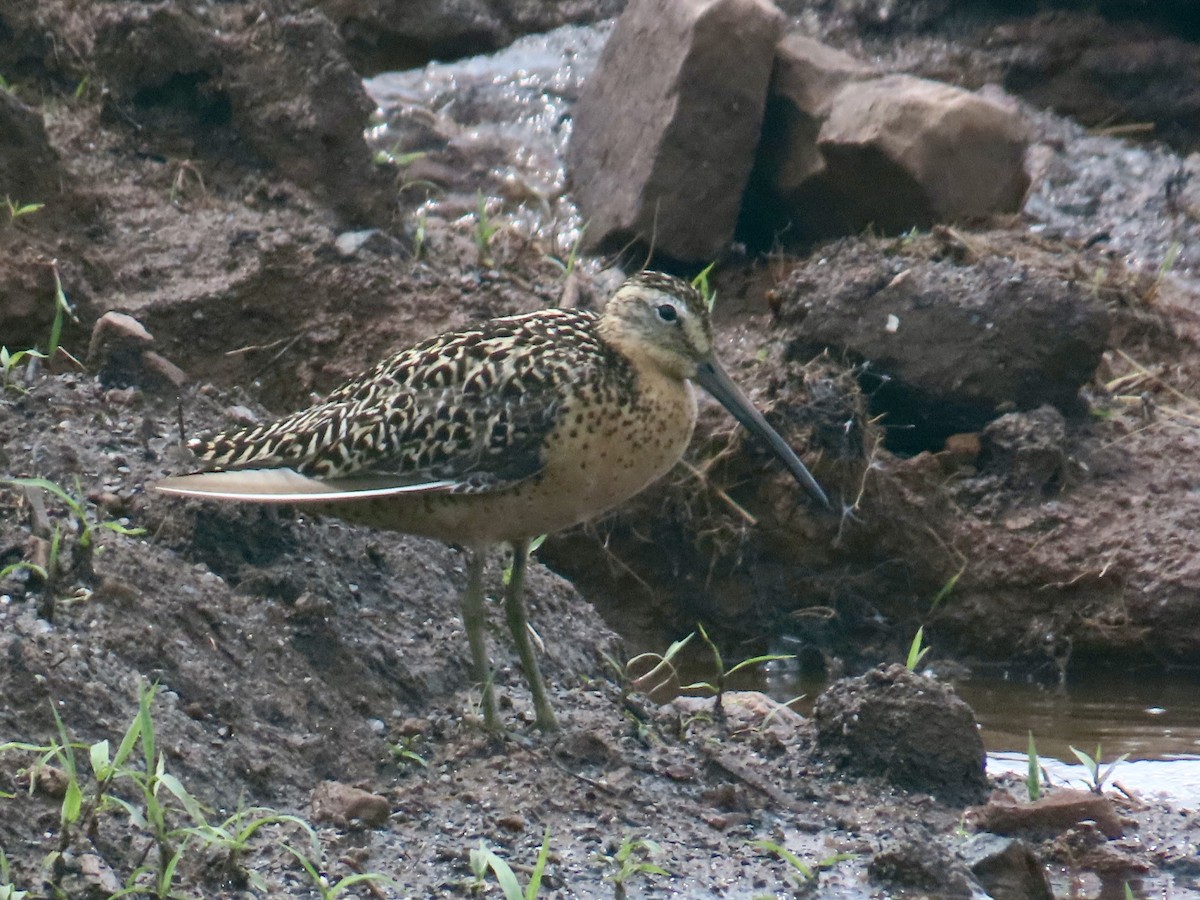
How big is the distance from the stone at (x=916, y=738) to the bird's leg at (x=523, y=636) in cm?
91

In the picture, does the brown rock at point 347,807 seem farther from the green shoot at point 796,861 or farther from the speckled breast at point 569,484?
the green shoot at point 796,861

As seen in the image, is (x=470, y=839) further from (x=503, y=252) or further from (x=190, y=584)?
(x=503, y=252)

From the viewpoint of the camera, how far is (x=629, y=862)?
4555 mm

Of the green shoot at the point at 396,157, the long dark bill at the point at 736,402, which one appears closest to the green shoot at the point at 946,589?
the long dark bill at the point at 736,402

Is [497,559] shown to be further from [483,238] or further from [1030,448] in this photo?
[1030,448]

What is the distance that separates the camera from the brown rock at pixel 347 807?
4566 millimetres

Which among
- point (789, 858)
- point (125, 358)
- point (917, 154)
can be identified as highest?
point (917, 154)

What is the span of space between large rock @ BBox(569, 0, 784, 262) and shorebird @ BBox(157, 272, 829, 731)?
12.9ft

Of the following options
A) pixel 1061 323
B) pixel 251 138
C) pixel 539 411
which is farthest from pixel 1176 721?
pixel 251 138

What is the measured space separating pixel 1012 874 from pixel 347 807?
1.75m

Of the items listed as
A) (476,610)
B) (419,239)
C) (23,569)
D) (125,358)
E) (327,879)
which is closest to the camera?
(327,879)

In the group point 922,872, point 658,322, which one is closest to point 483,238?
point 658,322

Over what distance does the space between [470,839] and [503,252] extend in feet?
15.0

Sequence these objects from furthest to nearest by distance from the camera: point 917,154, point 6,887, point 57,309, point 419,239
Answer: point 917,154, point 419,239, point 57,309, point 6,887
